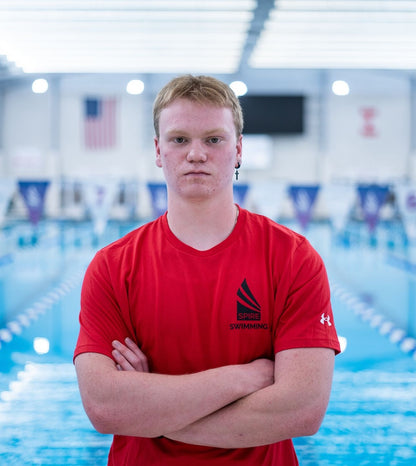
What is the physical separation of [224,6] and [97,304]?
7.60 m

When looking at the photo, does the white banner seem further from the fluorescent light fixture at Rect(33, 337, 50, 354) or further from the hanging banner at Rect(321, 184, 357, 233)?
the fluorescent light fixture at Rect(33, 337, 50, 354)

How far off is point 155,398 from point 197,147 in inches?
21.9

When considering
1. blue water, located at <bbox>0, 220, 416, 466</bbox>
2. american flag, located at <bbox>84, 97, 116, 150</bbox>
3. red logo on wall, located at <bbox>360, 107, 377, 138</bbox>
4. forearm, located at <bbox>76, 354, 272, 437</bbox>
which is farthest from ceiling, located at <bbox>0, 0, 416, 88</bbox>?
forearm, located at <bbox>76, 354, 272, 437</bbox>

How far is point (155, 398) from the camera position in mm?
1227

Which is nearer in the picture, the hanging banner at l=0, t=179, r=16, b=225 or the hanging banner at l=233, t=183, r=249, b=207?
the hanging banner at l=0, t=179, r=16, b=225

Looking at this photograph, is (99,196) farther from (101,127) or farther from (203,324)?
(101,127)

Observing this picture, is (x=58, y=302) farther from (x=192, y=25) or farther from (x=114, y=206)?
(x=114, y=206)

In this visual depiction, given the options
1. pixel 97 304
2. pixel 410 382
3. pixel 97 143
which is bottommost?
pixel 410 382

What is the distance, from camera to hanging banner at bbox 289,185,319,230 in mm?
8805

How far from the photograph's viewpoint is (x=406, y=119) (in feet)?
58.5

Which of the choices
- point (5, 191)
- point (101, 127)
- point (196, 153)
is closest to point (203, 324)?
point (196, 153)

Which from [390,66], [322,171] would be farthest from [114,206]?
[390,66]

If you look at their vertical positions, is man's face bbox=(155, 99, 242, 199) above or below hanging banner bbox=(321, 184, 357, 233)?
above

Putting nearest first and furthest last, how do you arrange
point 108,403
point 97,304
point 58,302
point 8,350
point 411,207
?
point 108,403 → point 97,304 → point 8,350 → point 58,302 → point 411,207
